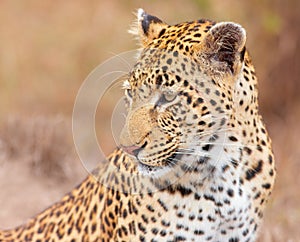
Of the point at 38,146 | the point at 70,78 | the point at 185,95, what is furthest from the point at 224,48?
the point at 70,78

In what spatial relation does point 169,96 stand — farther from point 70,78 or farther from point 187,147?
point 70,78

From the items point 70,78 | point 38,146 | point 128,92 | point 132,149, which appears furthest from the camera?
point 70,78

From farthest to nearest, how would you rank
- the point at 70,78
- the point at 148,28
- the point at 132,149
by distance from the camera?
1. the point at 70,78
2. the point at 148,28
3. the point at 132,149

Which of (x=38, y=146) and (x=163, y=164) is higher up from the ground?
(x=38, y=146)

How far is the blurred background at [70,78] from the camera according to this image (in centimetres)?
832

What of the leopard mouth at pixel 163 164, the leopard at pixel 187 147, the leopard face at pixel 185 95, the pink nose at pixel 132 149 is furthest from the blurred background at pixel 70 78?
the pink nose at pixel 132 149

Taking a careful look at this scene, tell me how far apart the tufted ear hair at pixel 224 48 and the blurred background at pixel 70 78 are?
282 cm

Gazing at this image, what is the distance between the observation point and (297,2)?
10875mm

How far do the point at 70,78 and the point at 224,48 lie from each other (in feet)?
25.8

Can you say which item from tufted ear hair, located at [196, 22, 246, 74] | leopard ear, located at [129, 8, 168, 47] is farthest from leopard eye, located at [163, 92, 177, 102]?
leopard ear, located at [129, 8, 168, 47]

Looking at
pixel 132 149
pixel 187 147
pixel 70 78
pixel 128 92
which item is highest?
pixel 70 78

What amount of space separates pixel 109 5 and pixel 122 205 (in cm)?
838

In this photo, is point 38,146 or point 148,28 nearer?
point 148,28

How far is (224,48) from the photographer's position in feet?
14.5
